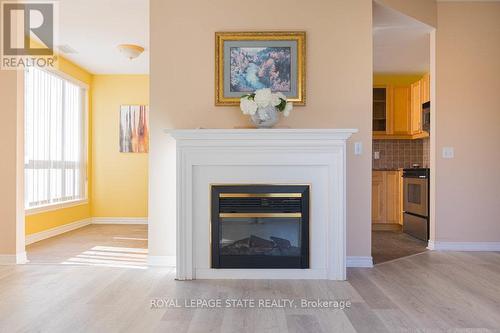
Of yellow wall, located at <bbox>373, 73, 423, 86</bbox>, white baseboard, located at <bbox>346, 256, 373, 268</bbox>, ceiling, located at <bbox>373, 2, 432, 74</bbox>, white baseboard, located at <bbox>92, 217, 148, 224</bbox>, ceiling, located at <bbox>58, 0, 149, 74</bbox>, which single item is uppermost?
ceiling, located at <bbox>58, 0, 149, 74</bbox>

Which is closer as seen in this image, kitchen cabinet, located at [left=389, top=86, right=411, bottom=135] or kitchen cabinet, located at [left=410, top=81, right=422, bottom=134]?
kitchen cabinet, located at [left=410, top=81, right=422, bottom=134]

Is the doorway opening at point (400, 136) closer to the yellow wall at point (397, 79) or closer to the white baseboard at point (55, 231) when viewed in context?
the yellow wall at point (397, 79)

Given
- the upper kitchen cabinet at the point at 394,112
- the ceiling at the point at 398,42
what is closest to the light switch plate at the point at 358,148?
the ceiling at the point at 398,42

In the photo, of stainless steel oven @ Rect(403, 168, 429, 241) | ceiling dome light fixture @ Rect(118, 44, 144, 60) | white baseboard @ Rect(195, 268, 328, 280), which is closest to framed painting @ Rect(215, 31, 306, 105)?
white baseboard @ Rect(195, 268, 328, 280)

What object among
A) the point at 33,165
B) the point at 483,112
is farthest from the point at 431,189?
the point at 33,165

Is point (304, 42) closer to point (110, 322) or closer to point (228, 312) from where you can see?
point (228, 312)

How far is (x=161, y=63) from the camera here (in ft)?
11.9

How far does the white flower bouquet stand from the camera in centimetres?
324

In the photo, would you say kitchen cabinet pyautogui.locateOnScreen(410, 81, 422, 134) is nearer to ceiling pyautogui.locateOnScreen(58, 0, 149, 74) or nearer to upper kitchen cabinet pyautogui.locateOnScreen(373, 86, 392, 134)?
upper kitchen cabinet pyautogui.locateOnScreen(373, 86, 392, 134)

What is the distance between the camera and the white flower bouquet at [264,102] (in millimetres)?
3238

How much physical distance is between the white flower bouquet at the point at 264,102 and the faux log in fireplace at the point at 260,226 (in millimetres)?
617

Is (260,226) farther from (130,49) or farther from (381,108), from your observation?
(381,108)

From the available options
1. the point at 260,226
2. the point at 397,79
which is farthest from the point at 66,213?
the point at 397,79

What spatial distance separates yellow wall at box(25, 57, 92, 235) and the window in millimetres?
129
